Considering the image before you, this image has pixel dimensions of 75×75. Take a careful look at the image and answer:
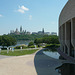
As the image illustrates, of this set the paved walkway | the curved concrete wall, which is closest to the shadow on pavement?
the paved walkway

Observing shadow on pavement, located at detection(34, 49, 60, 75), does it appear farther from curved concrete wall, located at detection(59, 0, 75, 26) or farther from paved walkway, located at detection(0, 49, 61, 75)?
curved concrete wall, located at detection(59, 0, 75, 26)

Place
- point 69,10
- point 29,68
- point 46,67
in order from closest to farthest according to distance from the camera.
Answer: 1. point 29,68
2. point 46,67
3. point 69,10

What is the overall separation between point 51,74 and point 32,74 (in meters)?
2.59

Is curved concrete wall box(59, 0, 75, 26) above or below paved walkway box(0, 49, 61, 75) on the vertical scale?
above

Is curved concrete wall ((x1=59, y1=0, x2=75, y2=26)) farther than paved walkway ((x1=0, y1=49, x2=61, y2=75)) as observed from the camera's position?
Yes

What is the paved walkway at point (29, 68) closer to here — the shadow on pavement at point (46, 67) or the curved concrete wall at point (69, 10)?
the shadow on pavement at point (46, 67)

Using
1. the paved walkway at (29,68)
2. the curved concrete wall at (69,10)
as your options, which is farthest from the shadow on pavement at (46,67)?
the curved concrete wall at (69,10)

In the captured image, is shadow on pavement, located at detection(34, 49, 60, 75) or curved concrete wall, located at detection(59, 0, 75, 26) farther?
curved concrete wall, located at detection(59, 0, 75, 26)

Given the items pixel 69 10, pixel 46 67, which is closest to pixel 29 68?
pixel 46 67

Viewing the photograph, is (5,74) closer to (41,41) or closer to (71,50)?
(71,50)

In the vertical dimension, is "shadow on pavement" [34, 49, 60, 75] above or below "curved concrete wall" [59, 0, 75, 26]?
below

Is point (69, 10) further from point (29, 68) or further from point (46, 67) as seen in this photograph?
point (29, 68)

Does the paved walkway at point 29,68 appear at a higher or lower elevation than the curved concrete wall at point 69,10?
lower

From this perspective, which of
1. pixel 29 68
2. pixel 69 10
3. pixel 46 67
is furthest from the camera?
pixel 69 10
